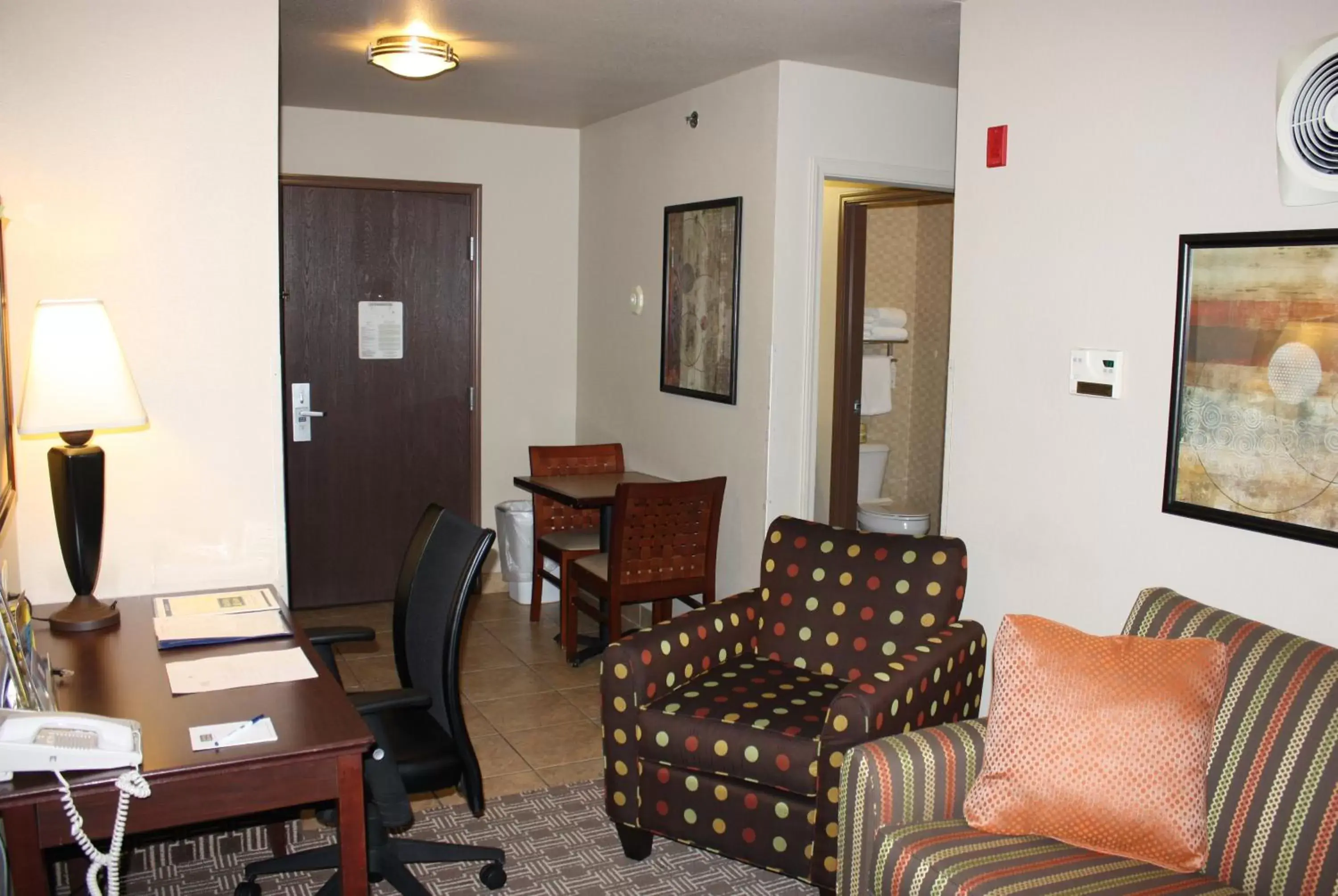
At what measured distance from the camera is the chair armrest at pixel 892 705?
2539 millimetres

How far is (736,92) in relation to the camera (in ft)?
14.7

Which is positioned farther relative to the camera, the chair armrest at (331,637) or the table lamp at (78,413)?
the chair armrest at (331,637)

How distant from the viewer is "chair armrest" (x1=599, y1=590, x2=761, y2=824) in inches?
112

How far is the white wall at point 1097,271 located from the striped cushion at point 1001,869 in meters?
0.76

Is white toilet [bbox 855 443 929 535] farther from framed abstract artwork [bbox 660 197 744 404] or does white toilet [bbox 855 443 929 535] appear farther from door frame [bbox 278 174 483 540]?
door frame [bbox 278 174 483 540]

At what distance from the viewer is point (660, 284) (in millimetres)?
5160

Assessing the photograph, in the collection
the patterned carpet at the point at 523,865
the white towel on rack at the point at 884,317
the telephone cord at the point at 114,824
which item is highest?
the white towel on rack at the point at 884,317

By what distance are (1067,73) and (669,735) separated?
2.07 m

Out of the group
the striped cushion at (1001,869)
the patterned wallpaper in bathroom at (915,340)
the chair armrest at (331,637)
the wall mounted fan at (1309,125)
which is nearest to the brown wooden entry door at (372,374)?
the patterned wallpaper in bathroom at (915,340)

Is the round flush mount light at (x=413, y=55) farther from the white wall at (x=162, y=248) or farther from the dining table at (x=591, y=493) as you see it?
the dining table at (x=591, y=493)

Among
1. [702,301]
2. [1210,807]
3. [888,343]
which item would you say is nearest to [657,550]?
[702,301]

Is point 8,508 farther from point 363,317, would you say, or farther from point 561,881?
point 363,317

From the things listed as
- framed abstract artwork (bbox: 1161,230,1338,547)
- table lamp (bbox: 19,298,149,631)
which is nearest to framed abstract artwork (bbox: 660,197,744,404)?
framed abstract artwork (bbox: 1161,230,1338,547)

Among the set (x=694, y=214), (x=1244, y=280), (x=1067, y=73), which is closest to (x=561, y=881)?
(x=1244, y=280)
